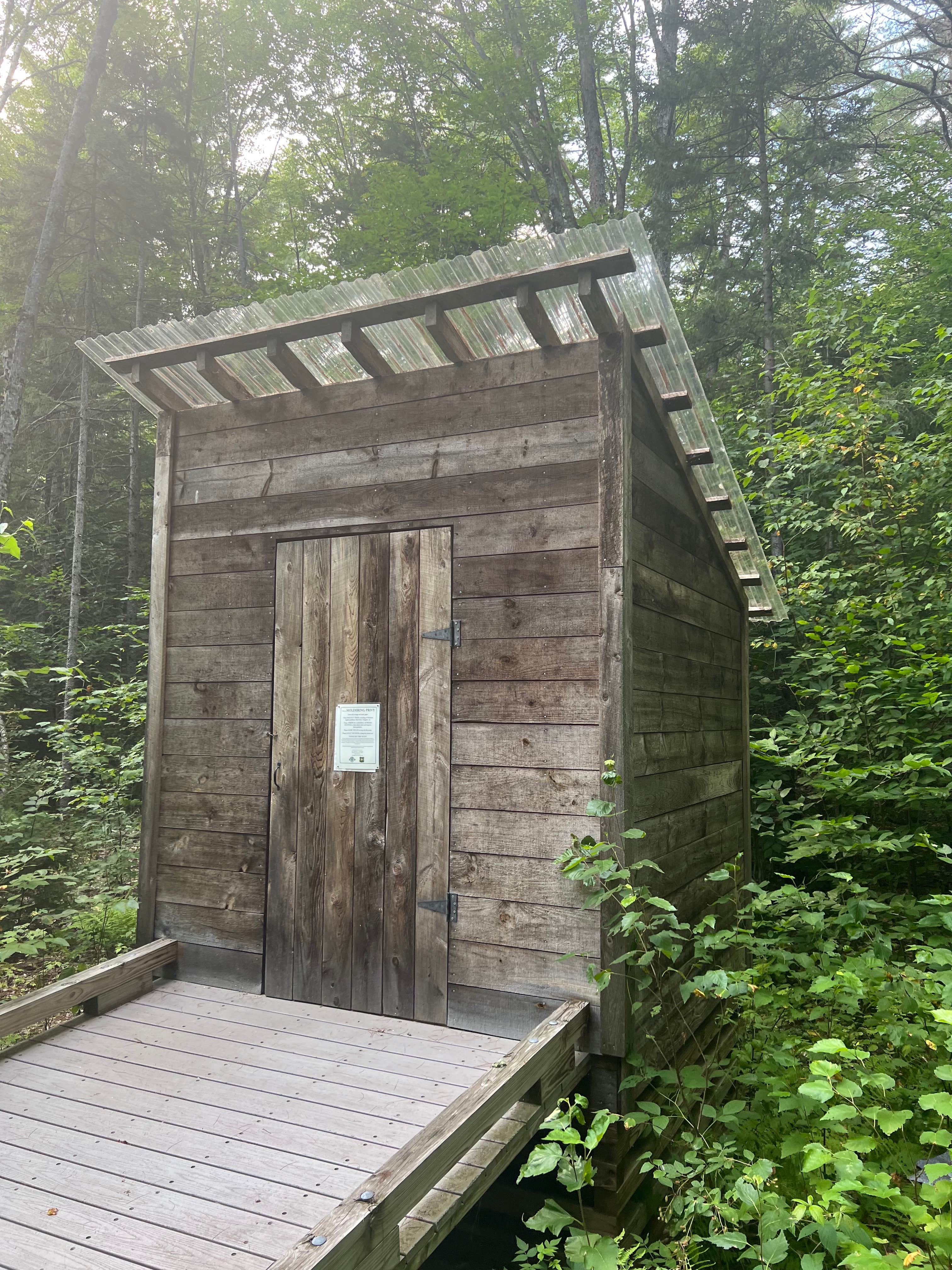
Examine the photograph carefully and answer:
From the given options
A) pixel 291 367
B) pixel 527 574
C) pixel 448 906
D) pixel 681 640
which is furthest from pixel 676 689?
pixel 291 367

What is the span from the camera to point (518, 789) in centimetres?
322

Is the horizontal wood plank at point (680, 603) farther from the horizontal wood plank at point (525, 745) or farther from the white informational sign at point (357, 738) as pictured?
the white informational sign at point (357, 738)

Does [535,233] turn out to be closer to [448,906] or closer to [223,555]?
[223,555]

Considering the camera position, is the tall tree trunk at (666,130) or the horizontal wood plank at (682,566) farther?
the tall tree trunk at (666,130)

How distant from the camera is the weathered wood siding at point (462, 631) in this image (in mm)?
3154

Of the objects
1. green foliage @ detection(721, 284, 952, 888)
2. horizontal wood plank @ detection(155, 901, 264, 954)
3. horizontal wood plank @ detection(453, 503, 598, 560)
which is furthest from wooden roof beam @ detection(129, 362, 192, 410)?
green foliage @ detection(721, 284, 952, 888)

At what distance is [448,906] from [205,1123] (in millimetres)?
1126

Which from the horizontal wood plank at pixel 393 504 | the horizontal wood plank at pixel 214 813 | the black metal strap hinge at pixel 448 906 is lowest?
the black metal strap hinge at pixel 448 906

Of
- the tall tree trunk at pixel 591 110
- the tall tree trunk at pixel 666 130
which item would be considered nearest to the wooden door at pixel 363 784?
the tall tree trunk at pixel 666 130

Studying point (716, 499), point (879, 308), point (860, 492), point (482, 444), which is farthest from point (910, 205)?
point (482, 444)

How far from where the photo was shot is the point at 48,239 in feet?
28.7

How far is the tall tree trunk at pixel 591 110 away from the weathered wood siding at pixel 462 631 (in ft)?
28.0

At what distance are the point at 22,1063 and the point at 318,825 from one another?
1.41 m

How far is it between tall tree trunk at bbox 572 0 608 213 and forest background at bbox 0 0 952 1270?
52 millimetres
